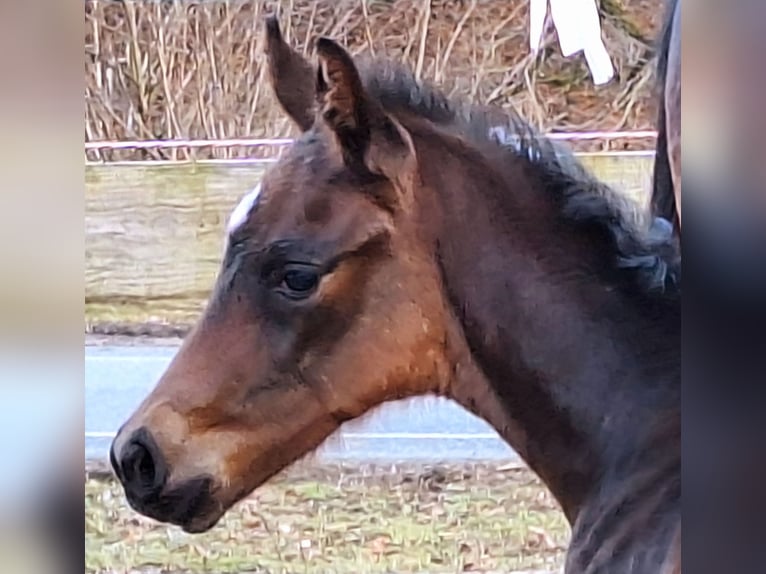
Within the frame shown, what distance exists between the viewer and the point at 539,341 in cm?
101

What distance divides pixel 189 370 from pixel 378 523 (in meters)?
0.30

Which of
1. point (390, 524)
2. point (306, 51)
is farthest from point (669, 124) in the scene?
point (390, 524)

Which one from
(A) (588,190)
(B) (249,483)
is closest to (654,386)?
(A) (588,190)

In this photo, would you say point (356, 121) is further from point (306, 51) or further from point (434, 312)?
point (434, 312)

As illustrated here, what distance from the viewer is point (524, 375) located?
1008mm

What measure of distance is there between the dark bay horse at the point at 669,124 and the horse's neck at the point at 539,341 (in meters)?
0.12

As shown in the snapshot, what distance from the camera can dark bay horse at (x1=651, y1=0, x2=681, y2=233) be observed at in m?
1.00

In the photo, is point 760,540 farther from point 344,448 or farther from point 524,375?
point 344,448

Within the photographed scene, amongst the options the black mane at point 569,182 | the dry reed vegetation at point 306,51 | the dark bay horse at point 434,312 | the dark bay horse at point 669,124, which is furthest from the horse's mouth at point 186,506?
the dark bay horse at point 669,124

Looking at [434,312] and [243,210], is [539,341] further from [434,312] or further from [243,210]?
[243,210]

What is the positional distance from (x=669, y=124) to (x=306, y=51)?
0.45 metres

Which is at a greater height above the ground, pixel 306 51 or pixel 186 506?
pixel 306 51

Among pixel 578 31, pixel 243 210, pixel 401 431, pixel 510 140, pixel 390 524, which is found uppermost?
pixel 578 31

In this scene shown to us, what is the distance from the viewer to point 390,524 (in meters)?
1.02
